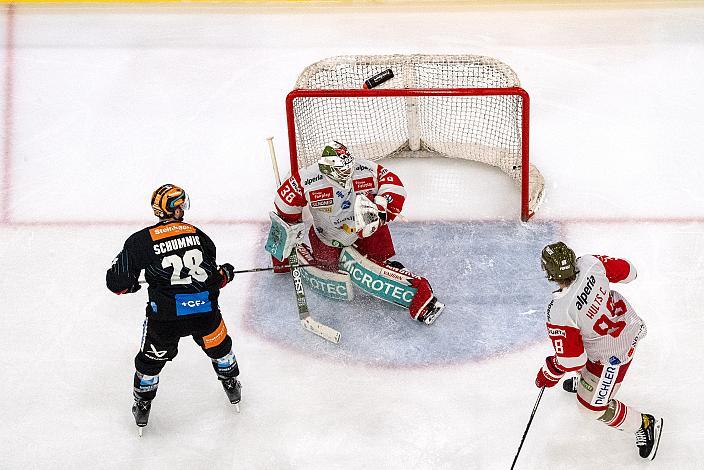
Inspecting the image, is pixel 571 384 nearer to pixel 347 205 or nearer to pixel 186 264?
pixel 347 205

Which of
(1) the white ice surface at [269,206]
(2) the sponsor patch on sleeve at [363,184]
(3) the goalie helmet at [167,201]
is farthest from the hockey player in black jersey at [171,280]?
(2) the sponsor patch on sleeve at [363,184]

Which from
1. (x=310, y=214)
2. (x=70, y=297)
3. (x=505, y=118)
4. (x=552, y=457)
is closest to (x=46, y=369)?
(x=70, y=297)

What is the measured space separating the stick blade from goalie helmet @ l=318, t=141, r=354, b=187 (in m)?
0.77

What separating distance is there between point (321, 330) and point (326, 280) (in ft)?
0.97

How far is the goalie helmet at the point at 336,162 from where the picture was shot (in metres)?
5.45

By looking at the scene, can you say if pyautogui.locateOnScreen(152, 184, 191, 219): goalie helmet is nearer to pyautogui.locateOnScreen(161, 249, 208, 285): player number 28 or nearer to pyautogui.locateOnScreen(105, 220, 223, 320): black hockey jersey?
pyautogui.locateOnScreen(105, 220, 223, 320): black hockey jersey

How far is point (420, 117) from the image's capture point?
6.82 meters

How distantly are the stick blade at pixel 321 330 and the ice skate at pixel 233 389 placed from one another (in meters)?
0.55

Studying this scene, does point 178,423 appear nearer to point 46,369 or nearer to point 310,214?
point 46,369

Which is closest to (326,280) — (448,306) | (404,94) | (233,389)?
(448,306)

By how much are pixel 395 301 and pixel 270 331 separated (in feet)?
2.18

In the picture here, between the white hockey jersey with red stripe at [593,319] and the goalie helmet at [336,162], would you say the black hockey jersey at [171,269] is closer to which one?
the goalie helmet at [336,162]

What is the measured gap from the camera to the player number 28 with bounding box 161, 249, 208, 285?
4.81 meters

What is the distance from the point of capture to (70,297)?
6051 millimetres
